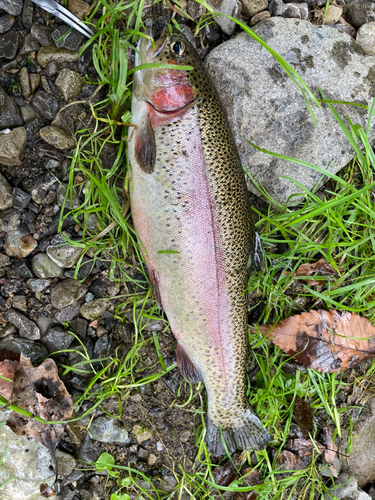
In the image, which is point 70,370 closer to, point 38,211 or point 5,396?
point 5,396

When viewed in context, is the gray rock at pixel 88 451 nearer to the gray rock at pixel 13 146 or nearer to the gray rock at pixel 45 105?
the gray rock at pixel 13 146

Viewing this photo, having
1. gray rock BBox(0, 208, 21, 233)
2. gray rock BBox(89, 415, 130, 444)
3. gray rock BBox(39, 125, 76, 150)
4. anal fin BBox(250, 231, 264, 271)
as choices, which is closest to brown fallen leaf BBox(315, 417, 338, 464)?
anal fin BBox(250, 231, 264, 271)

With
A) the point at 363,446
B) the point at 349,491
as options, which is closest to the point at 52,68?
the point at 363,446

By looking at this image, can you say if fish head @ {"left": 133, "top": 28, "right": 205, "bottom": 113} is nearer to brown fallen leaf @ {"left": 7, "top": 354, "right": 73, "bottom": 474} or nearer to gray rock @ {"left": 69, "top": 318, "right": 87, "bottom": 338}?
gray rock @ {"left": 69, "top": 318, "right": 87, "bottom": 338}

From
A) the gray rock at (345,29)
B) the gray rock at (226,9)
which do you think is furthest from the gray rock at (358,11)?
the gray rock at (226,9)

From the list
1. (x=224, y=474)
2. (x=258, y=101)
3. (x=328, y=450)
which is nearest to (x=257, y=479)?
(x=224, y=474)
